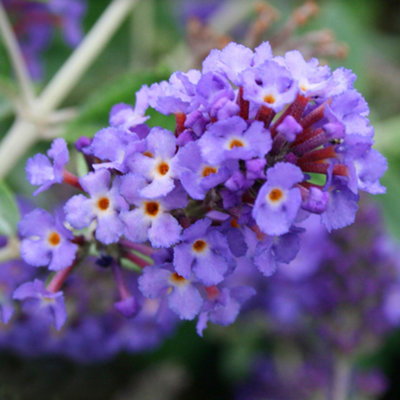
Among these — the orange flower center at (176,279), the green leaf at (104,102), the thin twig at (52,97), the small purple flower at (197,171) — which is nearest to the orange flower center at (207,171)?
the small purple flower at (197,171)

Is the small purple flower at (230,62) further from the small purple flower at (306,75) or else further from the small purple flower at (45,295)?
the small purple flower at (45,295)

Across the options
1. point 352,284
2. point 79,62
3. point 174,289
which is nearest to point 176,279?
point 174,289

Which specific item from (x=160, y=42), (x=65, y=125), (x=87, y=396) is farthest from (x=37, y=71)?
(x=87, y=396)

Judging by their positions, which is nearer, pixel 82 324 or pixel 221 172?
pixel 221 172

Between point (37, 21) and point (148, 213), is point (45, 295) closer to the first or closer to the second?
point (148, 213)

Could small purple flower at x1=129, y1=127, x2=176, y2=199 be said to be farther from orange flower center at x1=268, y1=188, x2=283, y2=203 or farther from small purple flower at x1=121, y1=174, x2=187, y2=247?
orange flower center at x1=268, y1=188, x2=283, y2=203

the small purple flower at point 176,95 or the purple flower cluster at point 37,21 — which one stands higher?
the small purple flower at point 176,95

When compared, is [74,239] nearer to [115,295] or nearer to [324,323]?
[115,295]
